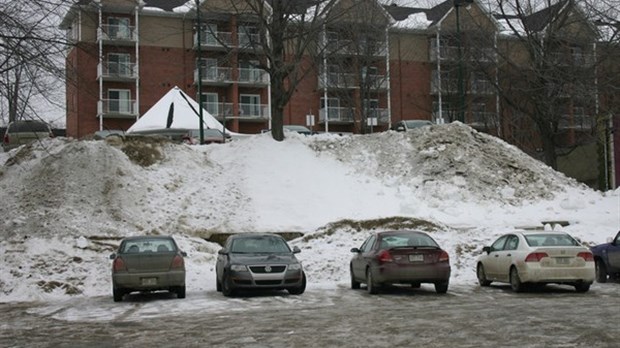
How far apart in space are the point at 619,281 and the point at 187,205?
15.0 meters

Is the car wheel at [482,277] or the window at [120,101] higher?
the window at [120,101]

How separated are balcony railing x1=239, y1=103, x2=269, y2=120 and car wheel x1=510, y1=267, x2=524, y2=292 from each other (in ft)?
146

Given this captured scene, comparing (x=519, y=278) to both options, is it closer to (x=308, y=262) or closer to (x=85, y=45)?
(x=308, y=262)

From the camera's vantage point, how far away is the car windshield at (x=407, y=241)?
17.5 metres

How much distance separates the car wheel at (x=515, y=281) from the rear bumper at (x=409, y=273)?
5.41 ft

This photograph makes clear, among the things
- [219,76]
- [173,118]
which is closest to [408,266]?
[173,118]

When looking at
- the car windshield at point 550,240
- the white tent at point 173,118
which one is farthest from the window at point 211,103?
the car windshield at point 550,240

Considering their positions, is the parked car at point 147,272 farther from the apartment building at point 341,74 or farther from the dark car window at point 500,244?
the apartment building at point 341,74

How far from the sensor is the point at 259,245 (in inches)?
717

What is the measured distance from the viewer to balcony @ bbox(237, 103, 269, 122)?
60.4 meters

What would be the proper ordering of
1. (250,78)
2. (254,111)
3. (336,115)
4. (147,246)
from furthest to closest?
(336,115) → (254,111) → (250,78) → (147,246)

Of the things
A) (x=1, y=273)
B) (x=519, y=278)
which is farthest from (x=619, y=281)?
(x=1, y=273)

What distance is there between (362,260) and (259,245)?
2.53 meters

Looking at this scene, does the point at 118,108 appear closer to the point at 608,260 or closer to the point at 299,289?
the point at 299,289
